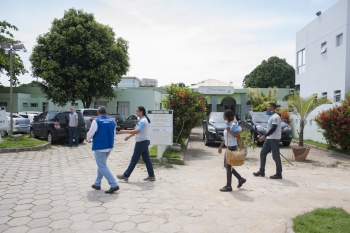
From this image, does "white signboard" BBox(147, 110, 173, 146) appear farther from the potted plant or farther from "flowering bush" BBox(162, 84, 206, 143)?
the potted plant

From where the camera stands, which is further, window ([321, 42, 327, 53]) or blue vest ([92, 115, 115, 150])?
window ([321, 42, 327, 53])

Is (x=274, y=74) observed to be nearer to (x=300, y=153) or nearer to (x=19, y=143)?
(x=300, y=153)

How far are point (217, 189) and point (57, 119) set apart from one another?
958cm

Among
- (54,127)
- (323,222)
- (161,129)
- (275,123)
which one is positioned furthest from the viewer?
(54,127)

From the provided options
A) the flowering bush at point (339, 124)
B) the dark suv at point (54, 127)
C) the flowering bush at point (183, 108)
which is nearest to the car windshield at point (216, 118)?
the flowering bush at point (183, 108)

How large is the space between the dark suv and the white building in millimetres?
13932

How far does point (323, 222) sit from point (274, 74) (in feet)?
158

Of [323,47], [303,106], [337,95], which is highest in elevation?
[323,47]

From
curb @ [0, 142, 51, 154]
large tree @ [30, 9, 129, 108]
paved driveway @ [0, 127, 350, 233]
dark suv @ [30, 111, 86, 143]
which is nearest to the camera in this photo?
paved driveway @ [0, 127, 350, 233]

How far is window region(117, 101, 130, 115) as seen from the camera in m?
27.8

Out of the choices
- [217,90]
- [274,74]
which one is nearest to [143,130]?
[217,90]

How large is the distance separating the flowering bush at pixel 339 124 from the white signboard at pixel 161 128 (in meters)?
6.74

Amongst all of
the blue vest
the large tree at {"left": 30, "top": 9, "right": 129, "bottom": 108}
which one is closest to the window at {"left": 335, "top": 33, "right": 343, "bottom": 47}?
the blue vest

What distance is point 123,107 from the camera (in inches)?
1099
